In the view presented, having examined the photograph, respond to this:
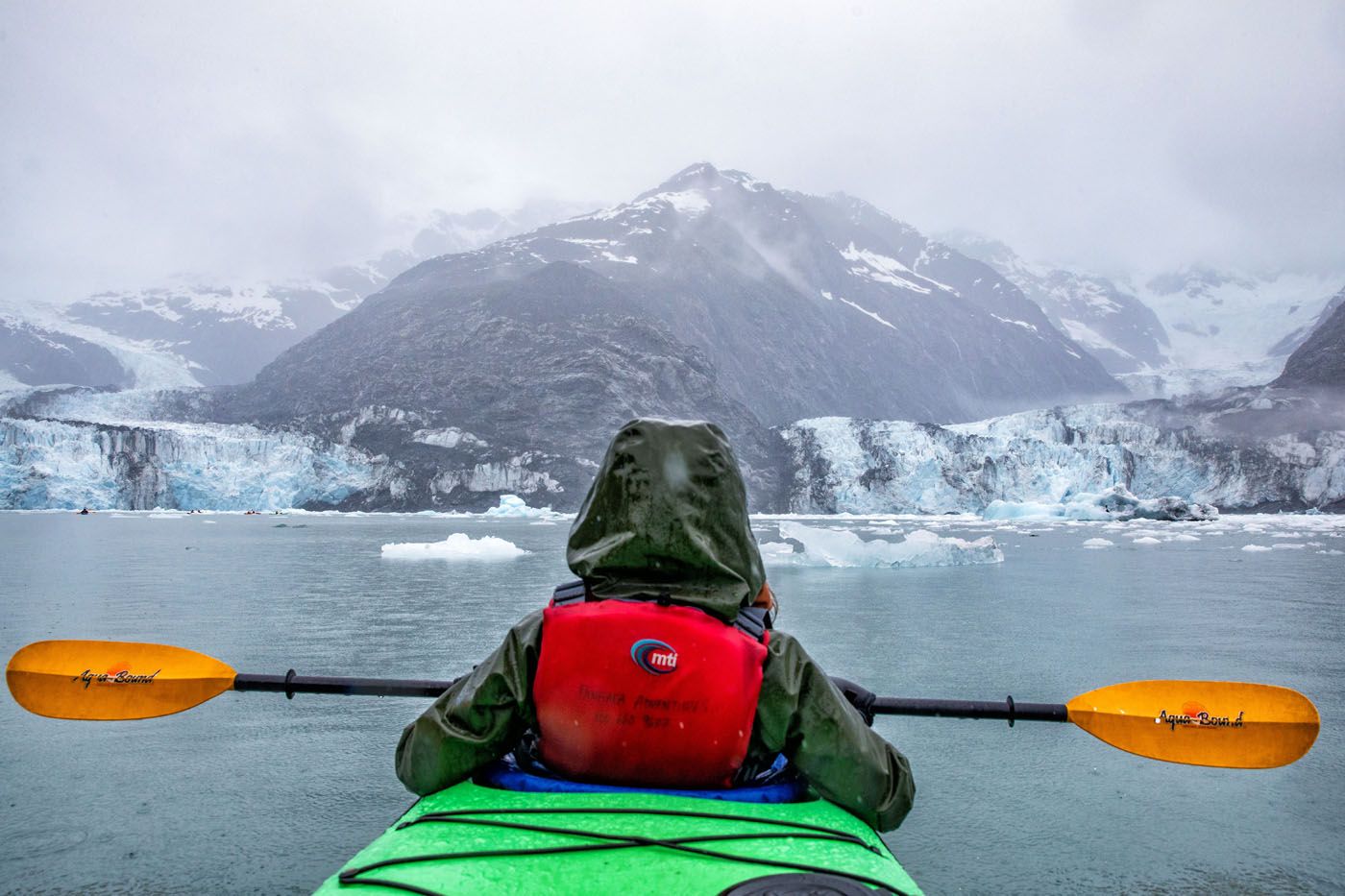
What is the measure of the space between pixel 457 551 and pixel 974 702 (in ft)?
66.7

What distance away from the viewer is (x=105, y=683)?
11.2 feet

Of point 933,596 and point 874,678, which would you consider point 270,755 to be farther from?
point 933,596

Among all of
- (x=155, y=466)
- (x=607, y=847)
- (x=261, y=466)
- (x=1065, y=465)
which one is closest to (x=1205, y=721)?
(x=607, y=847)

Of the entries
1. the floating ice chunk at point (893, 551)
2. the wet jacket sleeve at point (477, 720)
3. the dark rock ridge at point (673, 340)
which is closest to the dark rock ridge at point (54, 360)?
the dark rock ridge at point (673, 340)

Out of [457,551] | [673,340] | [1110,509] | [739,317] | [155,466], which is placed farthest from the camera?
[739,317]

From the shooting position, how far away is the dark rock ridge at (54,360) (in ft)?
497

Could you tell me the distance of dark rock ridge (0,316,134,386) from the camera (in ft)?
497

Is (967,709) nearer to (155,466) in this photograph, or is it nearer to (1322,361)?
(155,466)

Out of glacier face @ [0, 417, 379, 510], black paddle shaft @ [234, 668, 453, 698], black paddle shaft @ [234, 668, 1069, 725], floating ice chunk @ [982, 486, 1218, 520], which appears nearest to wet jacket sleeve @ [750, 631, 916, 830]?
black paddle shaft @ [234, 668, 1069, 725]

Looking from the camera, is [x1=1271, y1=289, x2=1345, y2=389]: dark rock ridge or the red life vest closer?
the red life vest

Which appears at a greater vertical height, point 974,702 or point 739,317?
point 739,317

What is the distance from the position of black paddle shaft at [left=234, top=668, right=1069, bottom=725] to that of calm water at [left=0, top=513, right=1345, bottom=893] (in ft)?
1.89

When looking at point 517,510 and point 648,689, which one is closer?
point 648,689

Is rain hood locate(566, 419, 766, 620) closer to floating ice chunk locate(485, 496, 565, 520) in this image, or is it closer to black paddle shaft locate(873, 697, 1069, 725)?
black paddle shaft locate(873, 697, 1069, 725)
